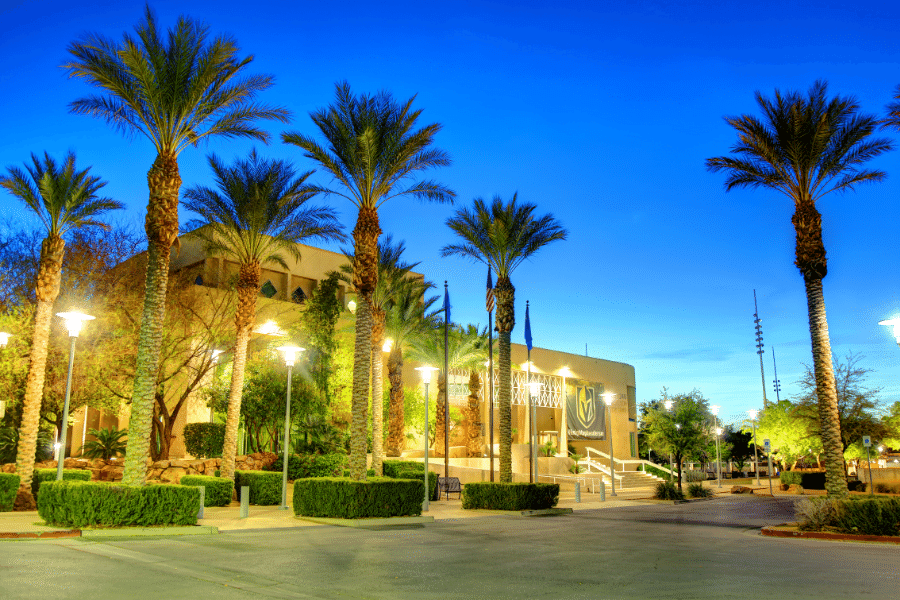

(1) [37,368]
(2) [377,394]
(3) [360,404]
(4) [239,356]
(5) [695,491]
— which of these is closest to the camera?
(3) [360,404]

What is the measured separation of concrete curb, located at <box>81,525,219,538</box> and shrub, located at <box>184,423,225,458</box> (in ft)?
52.1

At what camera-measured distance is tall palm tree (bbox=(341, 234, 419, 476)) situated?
27625 millimetres

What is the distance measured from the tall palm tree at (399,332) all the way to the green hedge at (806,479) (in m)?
23.1

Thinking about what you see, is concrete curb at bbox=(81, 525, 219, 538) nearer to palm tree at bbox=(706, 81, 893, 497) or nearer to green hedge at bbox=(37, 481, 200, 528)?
green hedge at bbox=(37, 481, 200, 528)

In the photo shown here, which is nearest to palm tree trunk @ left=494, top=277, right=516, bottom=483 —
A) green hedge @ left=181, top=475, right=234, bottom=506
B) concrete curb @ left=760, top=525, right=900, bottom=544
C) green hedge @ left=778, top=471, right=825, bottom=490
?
concrete curb @ left=760, top=525, right=900, bottom=544

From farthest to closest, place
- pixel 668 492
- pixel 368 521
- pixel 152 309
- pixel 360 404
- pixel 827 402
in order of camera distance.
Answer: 1. pixel 668 492
2. pixel 360 404
3. pixel 827 402
4. pixel 368 521
5. pixel 152 309

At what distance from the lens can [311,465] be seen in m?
26.7

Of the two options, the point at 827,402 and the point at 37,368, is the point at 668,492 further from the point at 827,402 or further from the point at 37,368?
the point at 37,368

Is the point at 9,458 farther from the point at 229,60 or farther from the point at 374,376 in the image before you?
the point at 229,60

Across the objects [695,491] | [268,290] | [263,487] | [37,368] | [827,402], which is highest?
[268,290]

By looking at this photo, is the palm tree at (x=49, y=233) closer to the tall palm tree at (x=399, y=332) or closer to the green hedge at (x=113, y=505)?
the green hedge at (x=113, y=505)

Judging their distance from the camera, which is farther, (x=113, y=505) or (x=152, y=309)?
(x=152, y=309)

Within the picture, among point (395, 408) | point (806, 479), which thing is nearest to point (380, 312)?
point (395, 408)

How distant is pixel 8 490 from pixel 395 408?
20.8 m
